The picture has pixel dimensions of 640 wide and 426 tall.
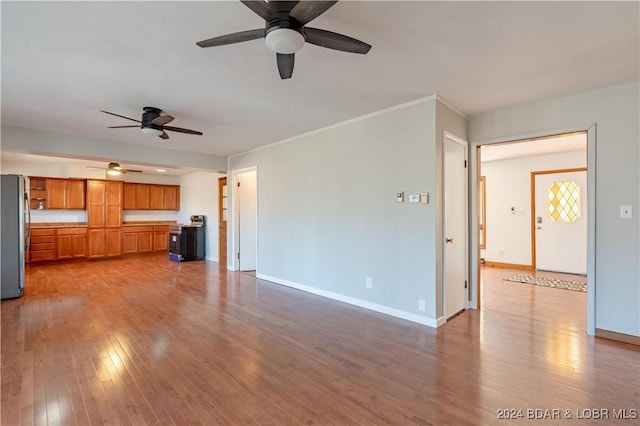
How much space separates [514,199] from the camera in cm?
708

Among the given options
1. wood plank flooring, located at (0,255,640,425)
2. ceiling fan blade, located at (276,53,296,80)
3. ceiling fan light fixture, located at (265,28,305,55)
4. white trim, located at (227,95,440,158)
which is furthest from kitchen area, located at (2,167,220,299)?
ceiling fan light fixture, located at (265,28,305,55)

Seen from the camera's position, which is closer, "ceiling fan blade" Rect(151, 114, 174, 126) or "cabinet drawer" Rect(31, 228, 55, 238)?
"ceiling fan blade" Rect(151, 114, 174, 126)

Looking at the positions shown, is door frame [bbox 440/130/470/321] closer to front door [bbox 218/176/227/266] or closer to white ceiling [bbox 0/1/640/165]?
white ceiling [bbox 0/1/640/165]

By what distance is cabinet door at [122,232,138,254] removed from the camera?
340 inches

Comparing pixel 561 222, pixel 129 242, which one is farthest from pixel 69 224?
pixel 561 222

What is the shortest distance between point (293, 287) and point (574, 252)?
18.7 ft

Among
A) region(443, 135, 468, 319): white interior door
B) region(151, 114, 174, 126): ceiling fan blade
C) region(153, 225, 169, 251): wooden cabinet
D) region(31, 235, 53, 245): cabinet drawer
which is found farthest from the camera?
region(153, 225, 169, 251): wooden cabinet

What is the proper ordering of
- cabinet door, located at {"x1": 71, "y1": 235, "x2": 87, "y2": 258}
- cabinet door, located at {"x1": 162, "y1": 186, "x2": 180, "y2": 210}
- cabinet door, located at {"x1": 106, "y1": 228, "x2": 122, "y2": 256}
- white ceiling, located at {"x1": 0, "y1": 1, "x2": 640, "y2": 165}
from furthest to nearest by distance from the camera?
cabinet door, located at {"x1": 162, "y1": 186, "x2": 180, "y2": 210}
cabinet door, located at {"x1": 106, "y1": 228, "x2": 122, "y2": 256}
cabinet door, located at {"x1": 71, "y1": 235, "x2": 87, "y2": 258}
white ceiling, located at {"x1": 0, "y1": 1, "x2": 640, "y2": 165}

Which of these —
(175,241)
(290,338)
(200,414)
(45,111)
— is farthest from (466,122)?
(175,241)

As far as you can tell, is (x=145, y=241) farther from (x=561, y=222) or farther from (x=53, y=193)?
(x=561, y=222)

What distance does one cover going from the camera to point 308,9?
1.59 m

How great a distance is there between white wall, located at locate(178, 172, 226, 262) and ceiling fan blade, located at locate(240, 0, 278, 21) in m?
6.47

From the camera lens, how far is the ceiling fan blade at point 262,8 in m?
1.52

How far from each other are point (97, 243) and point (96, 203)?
105 centimetres
